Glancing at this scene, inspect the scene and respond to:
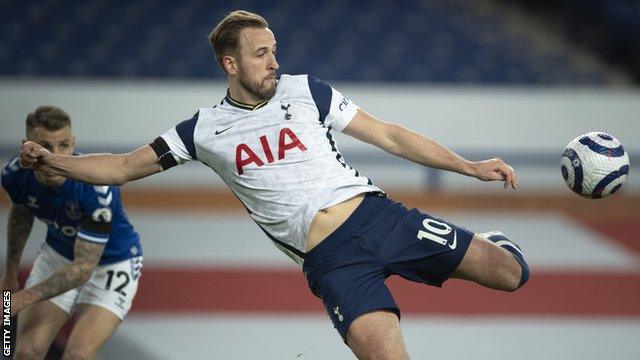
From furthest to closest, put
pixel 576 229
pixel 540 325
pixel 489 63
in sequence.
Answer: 1. pixel 489 63
2. pixel 576 229
3. pixel 540 325

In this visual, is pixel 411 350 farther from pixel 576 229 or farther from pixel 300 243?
pixel 576 229

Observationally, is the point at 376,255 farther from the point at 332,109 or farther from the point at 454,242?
the point at 332,109

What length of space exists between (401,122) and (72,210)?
779cm

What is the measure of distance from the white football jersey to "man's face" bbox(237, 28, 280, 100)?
0.34 feet

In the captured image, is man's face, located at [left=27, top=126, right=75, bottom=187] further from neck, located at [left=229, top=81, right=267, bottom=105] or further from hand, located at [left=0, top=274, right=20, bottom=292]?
neck, located at [left=229, top=81, right=267, bottom=105]

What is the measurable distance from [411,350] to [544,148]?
6.43 meters

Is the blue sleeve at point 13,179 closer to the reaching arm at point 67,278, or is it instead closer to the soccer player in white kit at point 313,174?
the reaching arm at point 67,278

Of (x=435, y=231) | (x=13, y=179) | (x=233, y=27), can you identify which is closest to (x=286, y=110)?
(x=233, y=27)

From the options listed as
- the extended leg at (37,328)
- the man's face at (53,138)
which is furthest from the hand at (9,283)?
the man's face at (53,138)

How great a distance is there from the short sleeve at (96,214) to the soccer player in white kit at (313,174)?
48 centimetres

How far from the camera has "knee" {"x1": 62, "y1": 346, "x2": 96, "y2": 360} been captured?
5336 millimetres

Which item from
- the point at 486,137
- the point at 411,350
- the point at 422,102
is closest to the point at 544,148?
the point at 486,137

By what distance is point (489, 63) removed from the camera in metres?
15.0

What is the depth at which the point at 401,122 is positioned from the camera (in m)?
12.9
